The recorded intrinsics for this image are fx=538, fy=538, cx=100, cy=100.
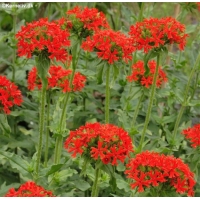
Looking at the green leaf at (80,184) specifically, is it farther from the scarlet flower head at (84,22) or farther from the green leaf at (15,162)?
the scarlet flower head at (84,22)

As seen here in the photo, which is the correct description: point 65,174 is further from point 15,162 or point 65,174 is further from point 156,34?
point 156,34

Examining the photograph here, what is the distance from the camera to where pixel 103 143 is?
2.04m

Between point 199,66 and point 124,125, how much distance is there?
52 centimetres

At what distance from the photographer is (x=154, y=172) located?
1.99 m

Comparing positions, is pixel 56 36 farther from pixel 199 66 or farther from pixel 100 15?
pixel 199 66

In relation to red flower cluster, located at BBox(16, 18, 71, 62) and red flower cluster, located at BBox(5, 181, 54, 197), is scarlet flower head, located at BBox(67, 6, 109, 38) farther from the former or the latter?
red flower cluster, located at BBox(5, 181, 54, 197)

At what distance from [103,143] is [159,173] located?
0.24 meters

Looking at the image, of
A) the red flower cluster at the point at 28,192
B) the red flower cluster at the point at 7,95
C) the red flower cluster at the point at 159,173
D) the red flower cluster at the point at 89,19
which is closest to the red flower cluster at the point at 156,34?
the red flower cluster at the point at 89,19

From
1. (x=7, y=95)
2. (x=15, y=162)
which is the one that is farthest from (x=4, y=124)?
(x=15, y=162)

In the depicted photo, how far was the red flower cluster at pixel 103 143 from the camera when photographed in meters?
2.03

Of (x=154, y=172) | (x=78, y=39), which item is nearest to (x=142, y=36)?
(x=78, y=39)

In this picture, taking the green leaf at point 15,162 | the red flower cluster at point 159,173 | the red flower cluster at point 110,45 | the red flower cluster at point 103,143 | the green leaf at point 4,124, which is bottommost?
the green leaf at point 15,162

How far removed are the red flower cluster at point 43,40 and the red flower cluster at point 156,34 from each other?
38cm

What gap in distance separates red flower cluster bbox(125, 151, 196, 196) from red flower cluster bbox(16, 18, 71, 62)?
529 mm
